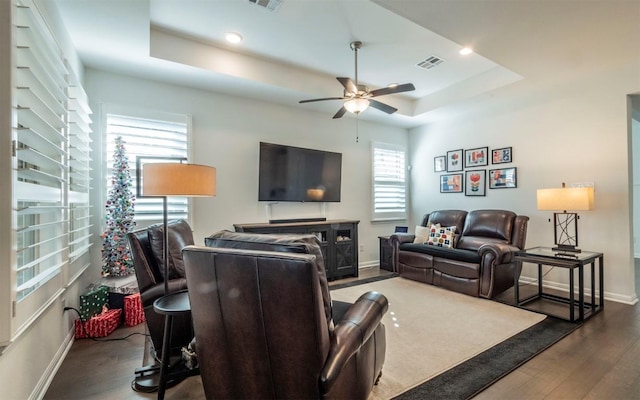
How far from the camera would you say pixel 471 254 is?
3951 millimetres

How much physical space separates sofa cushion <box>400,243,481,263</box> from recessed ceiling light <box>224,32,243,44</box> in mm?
3682

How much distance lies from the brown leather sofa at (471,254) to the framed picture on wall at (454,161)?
101 cm

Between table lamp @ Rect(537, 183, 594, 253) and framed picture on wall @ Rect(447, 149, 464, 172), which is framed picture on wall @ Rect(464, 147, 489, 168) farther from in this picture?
table lamp @ Rect(537, 183, 594, 253)

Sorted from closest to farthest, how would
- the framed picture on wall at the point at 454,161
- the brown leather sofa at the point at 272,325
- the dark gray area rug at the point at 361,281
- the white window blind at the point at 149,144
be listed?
the brown leather sofa at the point at 272,325 → the white window blind at the point at 149,144 → the dark gray area rug at the point at 361,281 → the framed picture on wall at the point at 454,161

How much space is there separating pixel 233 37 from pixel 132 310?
3116mm

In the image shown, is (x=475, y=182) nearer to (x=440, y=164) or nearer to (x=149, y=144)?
(x=440, y=164)

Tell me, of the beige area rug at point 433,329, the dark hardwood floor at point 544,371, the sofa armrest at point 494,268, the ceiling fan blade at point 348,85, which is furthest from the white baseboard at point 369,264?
the ceiling fan blade at point 348,85

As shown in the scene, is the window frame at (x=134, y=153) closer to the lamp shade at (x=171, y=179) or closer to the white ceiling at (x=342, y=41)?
the white ceiling at (x=342, y=41)

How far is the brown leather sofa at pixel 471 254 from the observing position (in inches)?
148

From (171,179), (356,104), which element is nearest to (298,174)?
(356,104)

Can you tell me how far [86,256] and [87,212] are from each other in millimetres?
506

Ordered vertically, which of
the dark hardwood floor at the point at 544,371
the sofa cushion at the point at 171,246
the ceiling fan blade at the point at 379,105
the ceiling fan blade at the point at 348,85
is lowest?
the dark hardwood floor at the point at 544,371

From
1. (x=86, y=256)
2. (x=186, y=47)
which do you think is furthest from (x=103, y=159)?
(x=186, y=47)

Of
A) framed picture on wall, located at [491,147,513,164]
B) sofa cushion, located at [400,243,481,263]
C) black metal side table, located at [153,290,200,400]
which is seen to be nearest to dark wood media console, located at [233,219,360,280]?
sofa cushion, located at [400,243,481,263]
